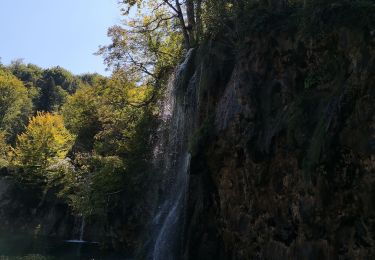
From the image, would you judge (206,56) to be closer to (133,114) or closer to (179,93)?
(179,93)

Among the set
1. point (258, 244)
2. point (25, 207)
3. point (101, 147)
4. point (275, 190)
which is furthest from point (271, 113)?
point (25, 207)

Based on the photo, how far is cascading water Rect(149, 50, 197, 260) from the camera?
1519 centimetres

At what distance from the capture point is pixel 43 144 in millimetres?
38250

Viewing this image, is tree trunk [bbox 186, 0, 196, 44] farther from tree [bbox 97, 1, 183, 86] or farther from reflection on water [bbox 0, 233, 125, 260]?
reflection on water [bbox 0, 233, 125, 260]

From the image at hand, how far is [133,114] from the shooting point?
25625mm

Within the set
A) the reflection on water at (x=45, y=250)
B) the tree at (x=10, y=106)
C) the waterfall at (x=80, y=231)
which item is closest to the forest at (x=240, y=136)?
the reflection on water at (x=45, y=250)

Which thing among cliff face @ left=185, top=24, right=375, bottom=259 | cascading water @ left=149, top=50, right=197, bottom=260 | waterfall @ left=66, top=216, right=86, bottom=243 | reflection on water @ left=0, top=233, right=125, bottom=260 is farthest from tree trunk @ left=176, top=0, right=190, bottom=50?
waterfall @ left=66, top=216, right=86, bottom=243

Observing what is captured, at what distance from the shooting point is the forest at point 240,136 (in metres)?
9.67

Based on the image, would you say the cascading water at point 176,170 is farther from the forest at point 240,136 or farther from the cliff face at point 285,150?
the cliff face at point 285,150

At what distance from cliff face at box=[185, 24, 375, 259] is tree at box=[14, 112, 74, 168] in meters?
23.9

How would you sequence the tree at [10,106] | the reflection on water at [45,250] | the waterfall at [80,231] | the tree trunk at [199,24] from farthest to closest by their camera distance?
the tree at [10,106] < the waterfall at [80,231] < the reflection on water at [45,250] < the tree trunk at [199,24]

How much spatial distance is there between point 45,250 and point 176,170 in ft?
30.1

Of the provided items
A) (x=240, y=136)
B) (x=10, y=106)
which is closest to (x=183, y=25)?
(x=240, y=136)

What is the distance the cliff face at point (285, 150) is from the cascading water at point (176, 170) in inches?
27.5
